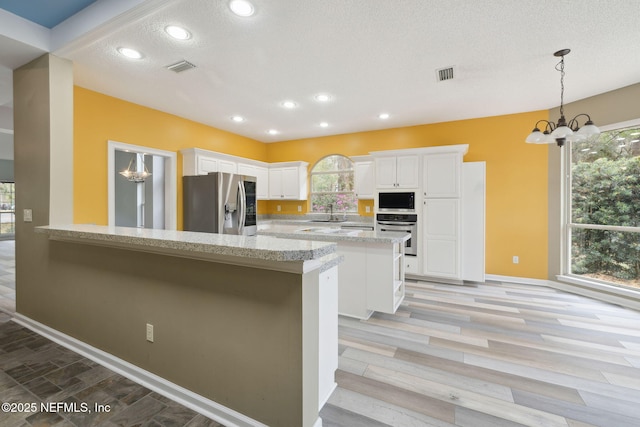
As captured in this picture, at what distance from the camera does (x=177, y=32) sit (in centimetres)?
236

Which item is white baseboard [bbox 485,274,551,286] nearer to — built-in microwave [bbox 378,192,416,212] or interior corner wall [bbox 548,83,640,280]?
interior corner wall [bbox 548,83,640,280]

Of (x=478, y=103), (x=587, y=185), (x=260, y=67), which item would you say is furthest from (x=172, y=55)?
(x=587, y=185)

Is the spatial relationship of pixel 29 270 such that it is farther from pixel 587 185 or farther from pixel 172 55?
pixel 587 185

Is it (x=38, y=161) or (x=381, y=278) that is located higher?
(x=38, y=161)

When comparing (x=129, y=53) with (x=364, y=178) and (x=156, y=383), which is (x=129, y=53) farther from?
(x=364, y=178)

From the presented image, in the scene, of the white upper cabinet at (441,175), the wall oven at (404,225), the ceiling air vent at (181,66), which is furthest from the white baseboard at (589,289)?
the ceiling air vent at (181,66)

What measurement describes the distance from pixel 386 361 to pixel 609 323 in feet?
8.76

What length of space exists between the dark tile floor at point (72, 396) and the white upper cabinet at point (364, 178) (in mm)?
4329

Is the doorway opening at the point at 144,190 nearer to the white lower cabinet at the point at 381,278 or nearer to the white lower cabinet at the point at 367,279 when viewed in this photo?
the white lower cabinet at the point at 367,279

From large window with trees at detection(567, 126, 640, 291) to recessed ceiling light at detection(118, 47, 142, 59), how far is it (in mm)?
5705

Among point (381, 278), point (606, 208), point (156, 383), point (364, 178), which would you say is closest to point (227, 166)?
point (364, 178)

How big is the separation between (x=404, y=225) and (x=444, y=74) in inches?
92.0

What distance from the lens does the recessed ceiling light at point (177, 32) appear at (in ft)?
7.58

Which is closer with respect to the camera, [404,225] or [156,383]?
[156,383]
